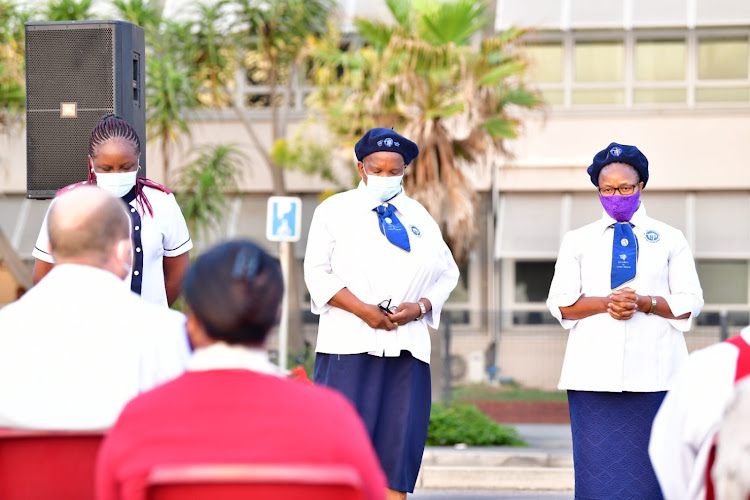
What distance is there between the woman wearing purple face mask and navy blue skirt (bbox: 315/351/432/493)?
30.8 inches

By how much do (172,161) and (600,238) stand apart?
16145 millimetres

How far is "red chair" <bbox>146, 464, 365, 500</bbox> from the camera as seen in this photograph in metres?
2.48

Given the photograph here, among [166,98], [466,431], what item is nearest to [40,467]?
[466,431]

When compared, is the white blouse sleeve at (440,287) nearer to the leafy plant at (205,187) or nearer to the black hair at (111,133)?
the black hair at (111,133)

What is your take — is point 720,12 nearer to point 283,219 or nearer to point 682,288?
point 283,219

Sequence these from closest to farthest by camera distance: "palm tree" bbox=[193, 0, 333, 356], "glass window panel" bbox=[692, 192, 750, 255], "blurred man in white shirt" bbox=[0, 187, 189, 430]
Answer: "blurred man in white shirt" bbox=[0, 187, 189, 430], "palm tree" bbox=[193, 0, 333, 356], "glass window panel" bbox=[692, 192, 750, 255]

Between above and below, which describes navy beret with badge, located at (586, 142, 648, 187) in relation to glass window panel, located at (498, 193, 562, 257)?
above

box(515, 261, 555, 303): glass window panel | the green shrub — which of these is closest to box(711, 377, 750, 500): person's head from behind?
the green shrub

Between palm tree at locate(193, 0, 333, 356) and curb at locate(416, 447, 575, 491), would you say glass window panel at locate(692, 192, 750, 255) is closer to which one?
palm tree at locate(193, 0, 333, 356)

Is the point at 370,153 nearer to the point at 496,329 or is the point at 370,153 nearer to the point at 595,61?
the point at 496,329

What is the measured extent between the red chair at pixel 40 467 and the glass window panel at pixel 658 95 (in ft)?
64.1

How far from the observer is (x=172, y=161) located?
21.5 meters

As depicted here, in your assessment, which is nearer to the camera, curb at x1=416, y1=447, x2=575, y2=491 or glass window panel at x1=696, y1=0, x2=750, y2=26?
Result: curb at x1=416, y1=447, x2=575, y2=491

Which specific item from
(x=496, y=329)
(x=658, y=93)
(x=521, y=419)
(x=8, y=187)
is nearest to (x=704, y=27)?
(x=658, y=93)
